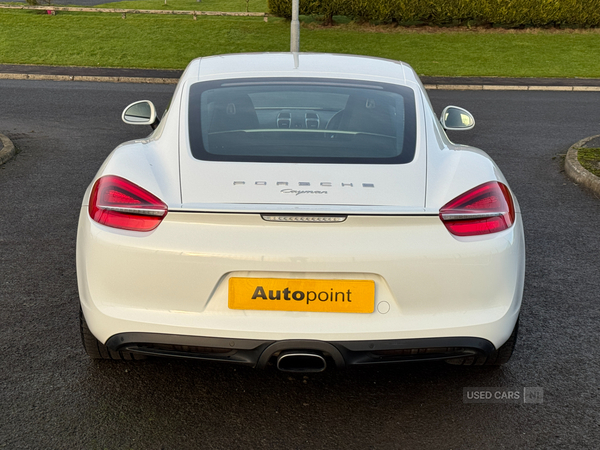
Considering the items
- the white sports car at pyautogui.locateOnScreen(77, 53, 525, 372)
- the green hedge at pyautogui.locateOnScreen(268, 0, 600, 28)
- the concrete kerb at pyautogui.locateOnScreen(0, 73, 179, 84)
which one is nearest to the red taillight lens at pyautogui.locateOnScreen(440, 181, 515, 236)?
the white sports car at pyautogui.locateOnScreen(77, 53, 525, 372)

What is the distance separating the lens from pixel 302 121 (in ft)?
12.2

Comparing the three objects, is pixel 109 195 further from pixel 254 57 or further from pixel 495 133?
pixel 495 133

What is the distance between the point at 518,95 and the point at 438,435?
47.7 feet

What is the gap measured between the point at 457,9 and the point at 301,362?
2532 cm

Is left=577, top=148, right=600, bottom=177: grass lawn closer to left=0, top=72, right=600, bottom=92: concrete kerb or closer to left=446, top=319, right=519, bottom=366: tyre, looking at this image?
left=446, top=319, right=519, bottom=366: tyre

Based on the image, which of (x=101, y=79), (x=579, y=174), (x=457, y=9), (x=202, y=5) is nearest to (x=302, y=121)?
(x=579, y=174)

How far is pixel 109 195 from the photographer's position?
2902 mm

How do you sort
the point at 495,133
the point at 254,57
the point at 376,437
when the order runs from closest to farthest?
the point at 376,437 < the point at 254,57 < the point at 495,133

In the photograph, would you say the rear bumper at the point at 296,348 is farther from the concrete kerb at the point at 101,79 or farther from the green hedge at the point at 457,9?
the green hedge at the point at 457,9

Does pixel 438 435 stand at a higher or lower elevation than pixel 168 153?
lower

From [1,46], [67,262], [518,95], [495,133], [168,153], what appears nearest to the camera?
[168,153]

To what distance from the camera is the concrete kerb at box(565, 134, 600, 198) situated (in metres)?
7.45

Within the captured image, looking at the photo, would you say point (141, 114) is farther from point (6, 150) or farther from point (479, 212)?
point (6, 150)

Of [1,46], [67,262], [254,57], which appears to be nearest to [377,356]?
[254,57]
